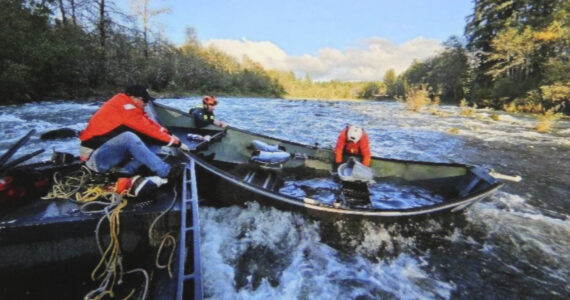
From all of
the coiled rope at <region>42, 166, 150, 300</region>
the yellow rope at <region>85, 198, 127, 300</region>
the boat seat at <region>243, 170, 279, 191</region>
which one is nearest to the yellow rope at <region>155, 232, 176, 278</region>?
the coiled rope at <region>42, 166, 150, 300</region>

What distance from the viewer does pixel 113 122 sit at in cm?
391

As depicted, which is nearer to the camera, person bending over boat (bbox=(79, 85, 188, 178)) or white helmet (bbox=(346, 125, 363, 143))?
person bending over boat (bbox=(79, 85, 188, 178))

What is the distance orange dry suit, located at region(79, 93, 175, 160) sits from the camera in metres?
3.88

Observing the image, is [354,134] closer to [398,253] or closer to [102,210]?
[398,253]

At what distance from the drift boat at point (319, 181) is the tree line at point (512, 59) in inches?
633

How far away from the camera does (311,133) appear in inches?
552

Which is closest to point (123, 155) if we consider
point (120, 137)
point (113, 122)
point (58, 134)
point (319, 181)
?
point (120, 137)

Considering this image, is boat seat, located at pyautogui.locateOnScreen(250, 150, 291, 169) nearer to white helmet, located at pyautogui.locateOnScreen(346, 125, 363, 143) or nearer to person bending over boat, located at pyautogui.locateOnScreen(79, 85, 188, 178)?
white helmet, located at pyautogui.locateOnScreen(346, 125, 363, 143)

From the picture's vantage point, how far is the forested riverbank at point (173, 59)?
54.9 ft

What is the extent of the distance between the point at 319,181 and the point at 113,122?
3.95m

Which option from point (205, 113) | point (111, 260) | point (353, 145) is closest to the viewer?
point (111, 260)

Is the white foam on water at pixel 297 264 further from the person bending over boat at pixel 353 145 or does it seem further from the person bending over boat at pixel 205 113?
the person bending over boat at pixel 205 113

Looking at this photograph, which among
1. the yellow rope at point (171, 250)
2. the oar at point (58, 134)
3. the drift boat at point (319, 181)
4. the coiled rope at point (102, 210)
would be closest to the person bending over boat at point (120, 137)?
the coiled rope at point (102, 210)

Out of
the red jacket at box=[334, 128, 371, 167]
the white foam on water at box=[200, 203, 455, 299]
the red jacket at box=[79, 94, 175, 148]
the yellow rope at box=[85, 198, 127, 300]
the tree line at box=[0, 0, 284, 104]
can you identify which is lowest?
the white foam on water at box=[200, 203, 455, 299]
